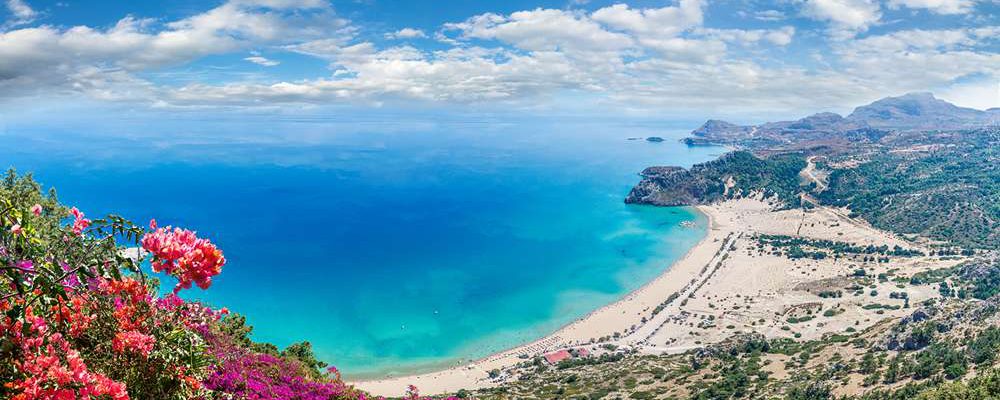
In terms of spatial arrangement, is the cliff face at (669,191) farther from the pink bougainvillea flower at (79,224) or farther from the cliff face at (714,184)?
the pink bougainvillea flower at (79,224)

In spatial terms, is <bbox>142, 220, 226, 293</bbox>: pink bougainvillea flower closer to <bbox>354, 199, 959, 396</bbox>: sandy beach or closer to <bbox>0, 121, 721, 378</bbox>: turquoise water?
<bbox>354, 199, 959, 396</bbox>: sandy beach

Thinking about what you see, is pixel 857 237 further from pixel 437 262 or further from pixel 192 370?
pixel 192 370

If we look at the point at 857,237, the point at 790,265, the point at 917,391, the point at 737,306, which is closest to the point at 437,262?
the point at 737,306

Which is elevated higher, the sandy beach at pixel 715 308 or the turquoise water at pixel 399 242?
the turquoise water at pixel 399 242

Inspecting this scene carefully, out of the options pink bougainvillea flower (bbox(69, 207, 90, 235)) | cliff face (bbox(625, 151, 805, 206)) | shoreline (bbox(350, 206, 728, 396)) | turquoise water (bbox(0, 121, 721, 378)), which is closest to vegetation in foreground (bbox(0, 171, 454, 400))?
pink bougainvillea flower (bbox(69, 207, 90, 235))

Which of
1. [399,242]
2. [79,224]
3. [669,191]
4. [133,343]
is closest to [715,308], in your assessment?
[399,242]

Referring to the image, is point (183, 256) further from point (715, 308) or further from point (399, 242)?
point (399, 242)

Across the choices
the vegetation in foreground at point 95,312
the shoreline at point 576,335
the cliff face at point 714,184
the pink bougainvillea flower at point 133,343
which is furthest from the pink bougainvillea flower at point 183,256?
the cliff face at point 714,184
